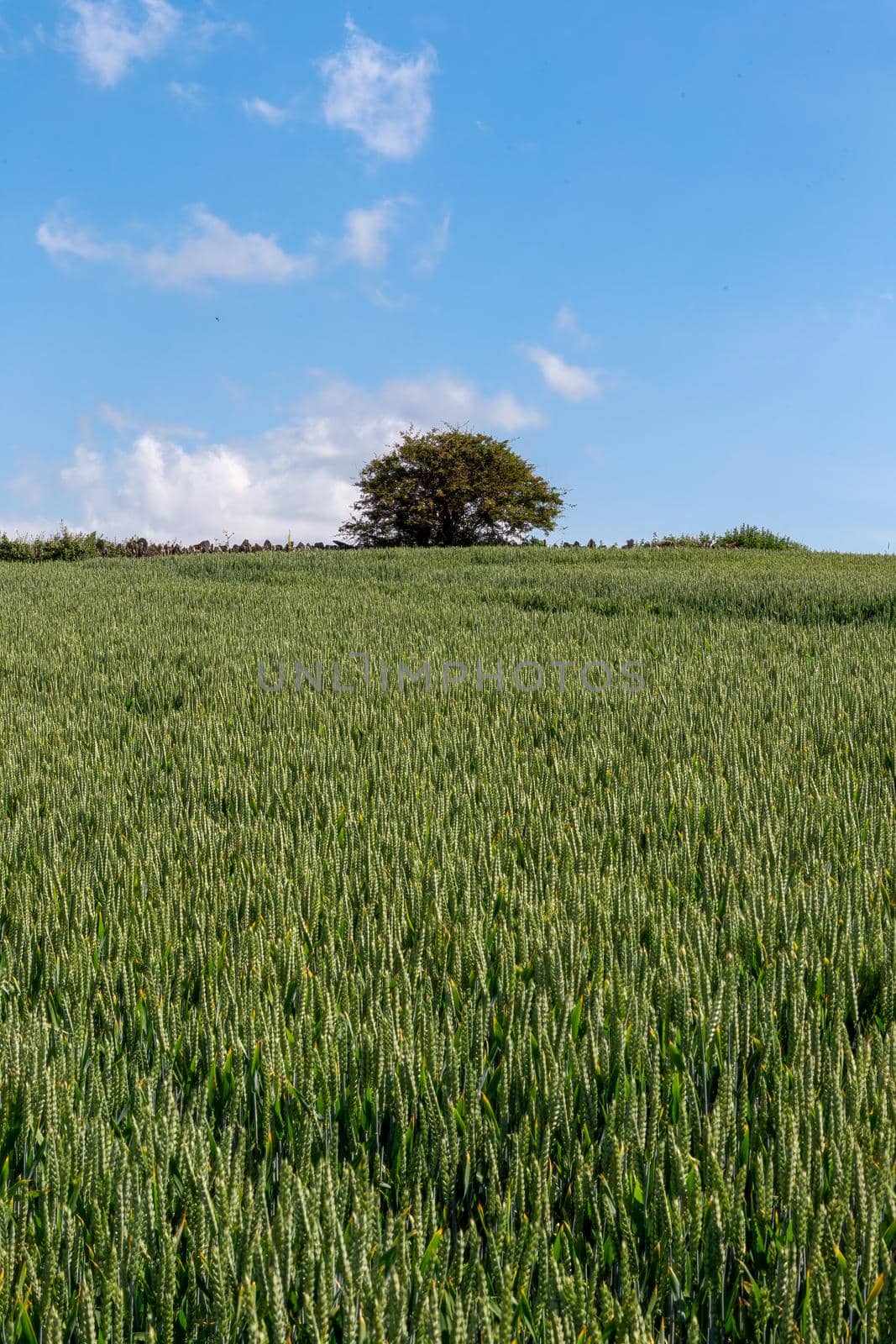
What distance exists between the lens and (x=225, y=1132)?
154 cm

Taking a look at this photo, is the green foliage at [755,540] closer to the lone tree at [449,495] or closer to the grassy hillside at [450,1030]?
the lone tree at [449,495]

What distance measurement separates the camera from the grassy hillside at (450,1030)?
133cm

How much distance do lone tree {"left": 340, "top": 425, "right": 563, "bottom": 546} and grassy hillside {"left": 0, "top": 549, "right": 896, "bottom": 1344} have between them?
24.1 meters

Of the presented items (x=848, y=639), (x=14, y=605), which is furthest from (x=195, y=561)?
(x=848, y=639)

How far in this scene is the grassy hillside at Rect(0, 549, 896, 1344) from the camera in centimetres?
133

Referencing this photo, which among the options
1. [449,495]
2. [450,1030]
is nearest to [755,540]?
[449,495]

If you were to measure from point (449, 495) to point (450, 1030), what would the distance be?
90.1 feet

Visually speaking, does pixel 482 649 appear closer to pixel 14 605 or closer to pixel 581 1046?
pixel 581 1046

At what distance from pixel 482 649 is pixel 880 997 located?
5682 millimetres

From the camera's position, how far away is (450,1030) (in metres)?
1.88

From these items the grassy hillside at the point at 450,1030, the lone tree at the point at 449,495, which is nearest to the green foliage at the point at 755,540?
the lone tree at the point at 449,495

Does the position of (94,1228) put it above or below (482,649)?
below

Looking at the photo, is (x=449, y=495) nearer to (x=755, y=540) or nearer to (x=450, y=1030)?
(x=755, y=540)

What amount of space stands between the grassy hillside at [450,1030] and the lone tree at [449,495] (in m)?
24.1
